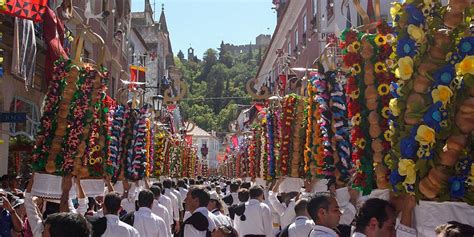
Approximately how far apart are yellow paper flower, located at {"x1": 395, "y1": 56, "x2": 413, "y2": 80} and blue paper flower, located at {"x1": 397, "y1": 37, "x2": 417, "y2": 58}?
70mm

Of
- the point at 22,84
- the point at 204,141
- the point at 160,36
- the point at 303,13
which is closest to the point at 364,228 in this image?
the point at 22,84

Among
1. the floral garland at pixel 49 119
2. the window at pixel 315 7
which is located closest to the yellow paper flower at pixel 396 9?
the floral garland at pixel 49 119

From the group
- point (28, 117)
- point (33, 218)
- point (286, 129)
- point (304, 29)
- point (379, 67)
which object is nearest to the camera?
point (379, 67)

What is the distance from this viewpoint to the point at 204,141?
11806 centimetres

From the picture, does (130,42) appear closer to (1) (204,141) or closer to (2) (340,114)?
(2) (340,114)

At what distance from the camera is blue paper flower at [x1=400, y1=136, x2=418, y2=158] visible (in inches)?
214

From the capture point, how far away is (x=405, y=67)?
18.4 feet

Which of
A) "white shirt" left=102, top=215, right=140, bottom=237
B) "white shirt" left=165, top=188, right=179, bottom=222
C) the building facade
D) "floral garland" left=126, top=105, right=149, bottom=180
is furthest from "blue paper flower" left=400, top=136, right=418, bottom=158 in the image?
"white shirt" left=165, top=188, right=179, bottom=222

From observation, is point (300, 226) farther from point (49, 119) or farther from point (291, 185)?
point (291, 185)

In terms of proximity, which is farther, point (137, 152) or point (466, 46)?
point (137, 152)

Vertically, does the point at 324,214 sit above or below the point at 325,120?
below

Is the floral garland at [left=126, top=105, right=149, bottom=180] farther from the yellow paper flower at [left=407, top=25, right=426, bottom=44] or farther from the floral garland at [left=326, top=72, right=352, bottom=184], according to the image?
the yellow paper flower at [left=407, top=25, right=426, bottom=44]

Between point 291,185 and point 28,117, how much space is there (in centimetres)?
900

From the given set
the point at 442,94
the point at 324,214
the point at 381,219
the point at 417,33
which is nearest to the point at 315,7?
the point at 324,214
